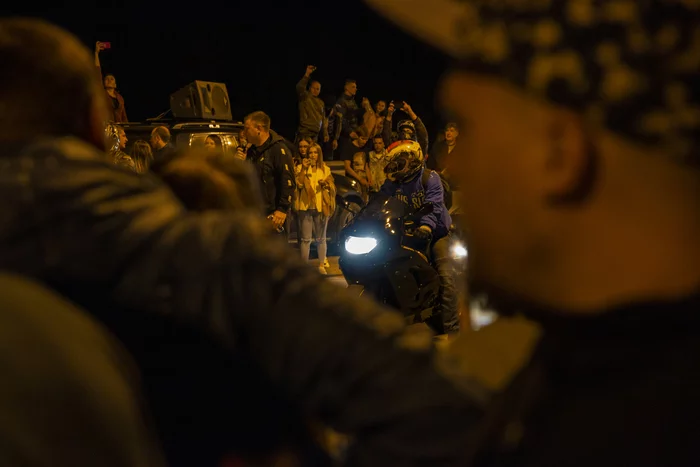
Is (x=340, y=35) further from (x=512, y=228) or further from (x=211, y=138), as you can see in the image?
(x=512, y=228)

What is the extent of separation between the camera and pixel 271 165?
800 cm

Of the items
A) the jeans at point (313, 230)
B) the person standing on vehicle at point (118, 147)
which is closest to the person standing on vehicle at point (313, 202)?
the jeans at point (313, 230)

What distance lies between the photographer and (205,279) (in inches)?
37.2

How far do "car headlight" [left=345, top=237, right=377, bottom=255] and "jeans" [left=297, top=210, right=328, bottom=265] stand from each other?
164 inches

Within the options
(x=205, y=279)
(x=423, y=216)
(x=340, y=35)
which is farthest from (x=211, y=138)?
(x=340, y=35)

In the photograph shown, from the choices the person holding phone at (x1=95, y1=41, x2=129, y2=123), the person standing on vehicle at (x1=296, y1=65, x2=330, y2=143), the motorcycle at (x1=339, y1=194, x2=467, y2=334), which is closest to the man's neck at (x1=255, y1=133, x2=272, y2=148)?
the motorcycle at (x1=339, y1=194, x2=467, y2=334)

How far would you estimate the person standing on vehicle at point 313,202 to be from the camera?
9844 millimetres

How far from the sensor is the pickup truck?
33.3 ft

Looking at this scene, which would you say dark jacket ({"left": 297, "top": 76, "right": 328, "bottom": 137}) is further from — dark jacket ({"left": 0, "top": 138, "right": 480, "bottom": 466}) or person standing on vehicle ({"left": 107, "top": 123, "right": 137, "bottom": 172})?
dark jacket ({"left": 0, "top": 138, "right": 480, "bottom": 466})

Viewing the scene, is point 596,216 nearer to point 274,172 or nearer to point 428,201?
point 428,201

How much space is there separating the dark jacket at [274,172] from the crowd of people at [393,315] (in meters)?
6.89

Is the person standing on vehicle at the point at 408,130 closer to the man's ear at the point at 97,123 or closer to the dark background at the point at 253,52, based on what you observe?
the dark background at the point at 253,52

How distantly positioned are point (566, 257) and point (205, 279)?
0.49 m

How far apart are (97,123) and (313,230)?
8838mm
